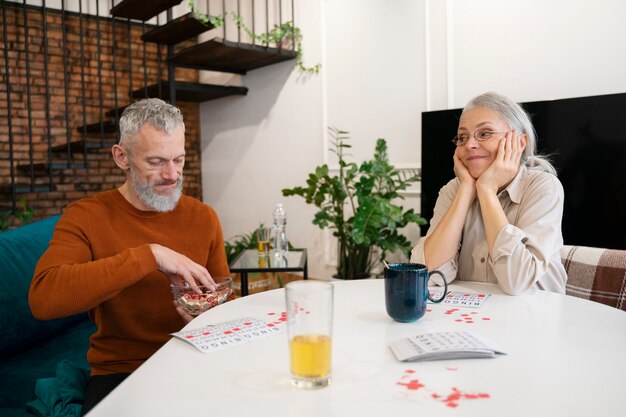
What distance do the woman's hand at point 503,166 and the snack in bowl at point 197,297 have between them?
0.84 m

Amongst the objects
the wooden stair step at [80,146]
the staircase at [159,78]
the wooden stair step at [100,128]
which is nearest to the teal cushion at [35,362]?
the staircase at [159,78]

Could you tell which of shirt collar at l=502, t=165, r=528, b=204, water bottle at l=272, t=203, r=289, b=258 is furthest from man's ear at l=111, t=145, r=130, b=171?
water bottle at l=272, t=203, r=289, b=258

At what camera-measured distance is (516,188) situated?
1648 millimetres

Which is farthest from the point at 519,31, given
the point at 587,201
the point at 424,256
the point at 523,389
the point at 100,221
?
the point at 523,389

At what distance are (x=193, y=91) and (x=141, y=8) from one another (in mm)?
823

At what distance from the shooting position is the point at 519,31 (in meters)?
3.17

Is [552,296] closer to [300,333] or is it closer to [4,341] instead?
[300,333]

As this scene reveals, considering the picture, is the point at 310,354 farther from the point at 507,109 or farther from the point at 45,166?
the point at 45,166

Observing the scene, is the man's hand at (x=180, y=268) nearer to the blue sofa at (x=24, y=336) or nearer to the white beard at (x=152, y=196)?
the white beard at (x=152, y=196)

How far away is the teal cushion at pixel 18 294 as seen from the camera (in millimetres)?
1827

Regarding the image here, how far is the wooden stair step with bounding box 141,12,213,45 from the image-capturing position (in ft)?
13.5

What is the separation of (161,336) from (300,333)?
85 cm

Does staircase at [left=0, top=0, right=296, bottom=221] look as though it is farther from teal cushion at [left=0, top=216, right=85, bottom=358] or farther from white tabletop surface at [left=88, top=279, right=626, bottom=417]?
white tabletop surface at [left=88, top=279, right=626, bottom=417]

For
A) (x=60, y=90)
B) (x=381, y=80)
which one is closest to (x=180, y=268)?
(x=381, y=80)
